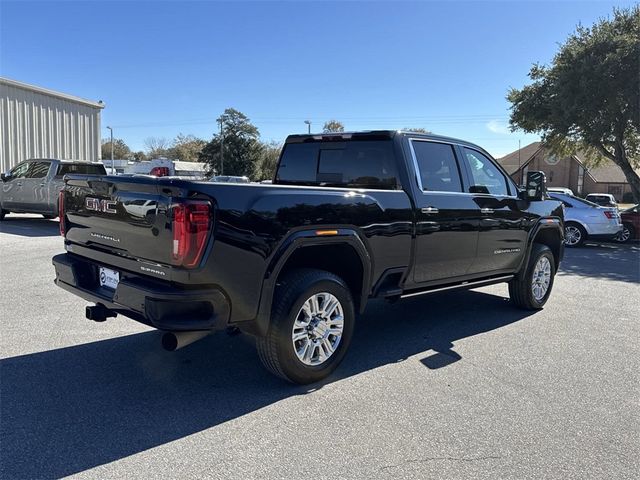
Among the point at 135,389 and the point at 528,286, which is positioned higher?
the point at 528,286

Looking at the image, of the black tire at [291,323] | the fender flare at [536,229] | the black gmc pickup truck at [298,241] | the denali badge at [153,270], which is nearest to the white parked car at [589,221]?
the fender flare at [536,229]

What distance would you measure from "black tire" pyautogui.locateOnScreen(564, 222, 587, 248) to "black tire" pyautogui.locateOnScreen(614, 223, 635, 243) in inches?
81.7

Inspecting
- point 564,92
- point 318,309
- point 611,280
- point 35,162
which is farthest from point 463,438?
point 564,92

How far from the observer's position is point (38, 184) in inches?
576

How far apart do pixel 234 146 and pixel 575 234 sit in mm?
48363

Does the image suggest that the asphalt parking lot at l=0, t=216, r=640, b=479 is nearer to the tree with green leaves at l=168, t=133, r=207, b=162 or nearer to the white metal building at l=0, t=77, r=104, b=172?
the white metal building at l=0, t=77, r=104, b=172

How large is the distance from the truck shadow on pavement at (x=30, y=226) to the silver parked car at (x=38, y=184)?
0.38m

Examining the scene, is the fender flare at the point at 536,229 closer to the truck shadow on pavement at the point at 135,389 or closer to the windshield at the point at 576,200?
the truck shadow on pavement at the point at 135,389

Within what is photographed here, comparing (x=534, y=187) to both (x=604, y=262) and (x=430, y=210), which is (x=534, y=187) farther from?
(x=604, y=262)

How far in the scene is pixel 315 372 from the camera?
405 centimetres

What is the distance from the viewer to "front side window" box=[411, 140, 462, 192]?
5.09 m

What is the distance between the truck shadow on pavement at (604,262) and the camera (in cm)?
1007

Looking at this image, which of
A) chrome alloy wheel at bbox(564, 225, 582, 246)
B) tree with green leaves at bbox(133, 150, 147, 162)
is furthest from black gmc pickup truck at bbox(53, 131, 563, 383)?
tree with green leaves at bbox(133, 150, 147, 162)

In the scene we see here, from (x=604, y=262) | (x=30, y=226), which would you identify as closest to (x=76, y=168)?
(x=30, y=226)
